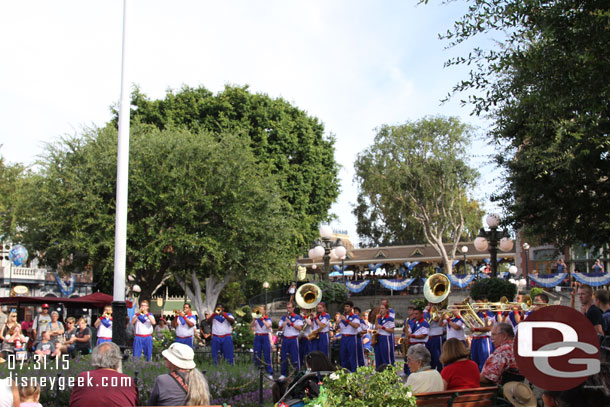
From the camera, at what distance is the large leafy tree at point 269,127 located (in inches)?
1278

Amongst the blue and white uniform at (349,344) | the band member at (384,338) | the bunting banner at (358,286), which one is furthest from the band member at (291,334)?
the bunting banner at (358,286)

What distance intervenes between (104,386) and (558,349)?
3.71 m

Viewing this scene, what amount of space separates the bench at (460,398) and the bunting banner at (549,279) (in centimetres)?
2779

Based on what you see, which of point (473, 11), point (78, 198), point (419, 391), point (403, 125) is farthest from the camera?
point (403, 125)

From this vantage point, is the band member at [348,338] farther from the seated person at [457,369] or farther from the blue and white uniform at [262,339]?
the seated person at [457,369]

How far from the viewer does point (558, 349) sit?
181 inches

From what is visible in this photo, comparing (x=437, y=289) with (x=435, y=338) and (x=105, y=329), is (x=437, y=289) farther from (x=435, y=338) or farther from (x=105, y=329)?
(x=105, y=329)

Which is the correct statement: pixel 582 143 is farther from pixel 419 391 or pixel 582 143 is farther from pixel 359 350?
pixel 359 350

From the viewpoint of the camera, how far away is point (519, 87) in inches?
347

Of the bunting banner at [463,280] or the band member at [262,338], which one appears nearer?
the band member at [262,338]

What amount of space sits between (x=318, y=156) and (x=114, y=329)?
2531 cm

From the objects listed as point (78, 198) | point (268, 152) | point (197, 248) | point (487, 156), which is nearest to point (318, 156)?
point (268, 152)

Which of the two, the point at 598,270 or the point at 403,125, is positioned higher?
the point at 403,125

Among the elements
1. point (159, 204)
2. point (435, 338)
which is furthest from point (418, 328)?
point (159, 204)
